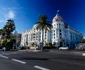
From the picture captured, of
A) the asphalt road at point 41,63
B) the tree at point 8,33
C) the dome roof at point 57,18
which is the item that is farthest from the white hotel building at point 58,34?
the asphalt road at point 41,63

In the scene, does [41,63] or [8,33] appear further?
[8,33]

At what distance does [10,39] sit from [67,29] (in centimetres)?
5158

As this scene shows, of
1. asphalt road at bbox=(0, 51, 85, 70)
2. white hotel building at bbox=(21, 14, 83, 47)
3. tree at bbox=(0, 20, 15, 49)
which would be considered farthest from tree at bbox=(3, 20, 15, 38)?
asphalt road at bbox=(0, 51, 85, 70)

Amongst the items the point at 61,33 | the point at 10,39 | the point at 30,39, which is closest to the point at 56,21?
the point at 61,33

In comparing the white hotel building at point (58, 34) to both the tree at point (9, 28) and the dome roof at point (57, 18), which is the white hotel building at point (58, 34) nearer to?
the dome roof at point (57, 18)

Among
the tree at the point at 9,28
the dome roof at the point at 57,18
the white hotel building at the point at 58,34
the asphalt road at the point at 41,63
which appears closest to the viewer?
the asphalt road at the point at 41,63

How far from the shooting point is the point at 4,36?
60219 millimetres

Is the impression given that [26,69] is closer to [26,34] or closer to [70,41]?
[70,41]

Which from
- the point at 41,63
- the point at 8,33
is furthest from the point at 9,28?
the point at 41,63

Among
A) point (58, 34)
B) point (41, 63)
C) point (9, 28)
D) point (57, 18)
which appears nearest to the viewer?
point (41, 63)

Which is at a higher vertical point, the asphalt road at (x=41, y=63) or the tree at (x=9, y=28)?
the tree at (x=9, y=28)

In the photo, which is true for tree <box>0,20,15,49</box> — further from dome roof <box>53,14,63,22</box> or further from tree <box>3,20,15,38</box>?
dome roof <box>53,14,63,22</box>

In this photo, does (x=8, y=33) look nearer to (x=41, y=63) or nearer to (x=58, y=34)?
(x=58, y=34)

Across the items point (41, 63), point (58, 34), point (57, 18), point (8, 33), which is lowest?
point (41, 63)
